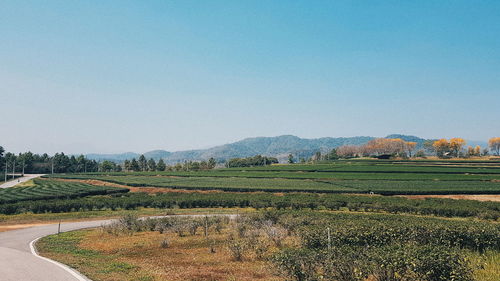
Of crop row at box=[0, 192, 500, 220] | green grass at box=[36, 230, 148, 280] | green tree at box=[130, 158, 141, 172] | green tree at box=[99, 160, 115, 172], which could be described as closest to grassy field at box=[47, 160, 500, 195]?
crop row at box=[0, 192, 500, 220]

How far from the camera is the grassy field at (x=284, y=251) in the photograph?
11.6 m

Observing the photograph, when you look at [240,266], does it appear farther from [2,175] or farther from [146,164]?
[146,164]

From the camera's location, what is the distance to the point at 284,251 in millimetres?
13422

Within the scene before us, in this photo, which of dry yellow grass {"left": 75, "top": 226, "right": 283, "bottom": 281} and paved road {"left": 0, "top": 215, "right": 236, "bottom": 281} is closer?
paved road {"left": 0, "top": 215, "right": 236, "bottom": 281}

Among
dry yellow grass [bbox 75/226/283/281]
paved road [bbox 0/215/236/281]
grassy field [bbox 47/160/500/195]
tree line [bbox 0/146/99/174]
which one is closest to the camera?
paved road [bbox 0/215/236/281]

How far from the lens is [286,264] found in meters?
12.3

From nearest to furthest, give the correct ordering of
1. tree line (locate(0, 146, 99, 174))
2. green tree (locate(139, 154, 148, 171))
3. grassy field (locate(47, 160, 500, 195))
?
1. grassy field (locate(47, 160, 500, 195))
2. tree line (locate(0, 146, 99, 174))
3. green tree (locate(139, 154, 148, 171))

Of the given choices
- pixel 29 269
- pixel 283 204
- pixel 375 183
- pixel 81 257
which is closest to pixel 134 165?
pixel 375 183

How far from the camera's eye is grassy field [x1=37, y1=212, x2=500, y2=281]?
11.6 metres

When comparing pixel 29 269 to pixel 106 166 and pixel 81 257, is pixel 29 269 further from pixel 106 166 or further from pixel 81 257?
pixel 106 166

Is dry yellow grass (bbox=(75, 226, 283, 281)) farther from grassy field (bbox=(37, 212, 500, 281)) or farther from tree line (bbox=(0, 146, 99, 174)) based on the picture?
tree line (bbox=(0, 146, 99, 174))

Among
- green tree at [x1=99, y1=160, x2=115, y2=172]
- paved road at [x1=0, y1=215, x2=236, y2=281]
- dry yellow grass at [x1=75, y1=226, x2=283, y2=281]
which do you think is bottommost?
dry yellow grass at [x1=75, y1=226, x2=283, y2=281]

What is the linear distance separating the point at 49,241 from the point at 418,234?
25.4 metres

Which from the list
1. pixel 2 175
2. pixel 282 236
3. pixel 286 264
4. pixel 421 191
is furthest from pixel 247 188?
pixel 2 175
